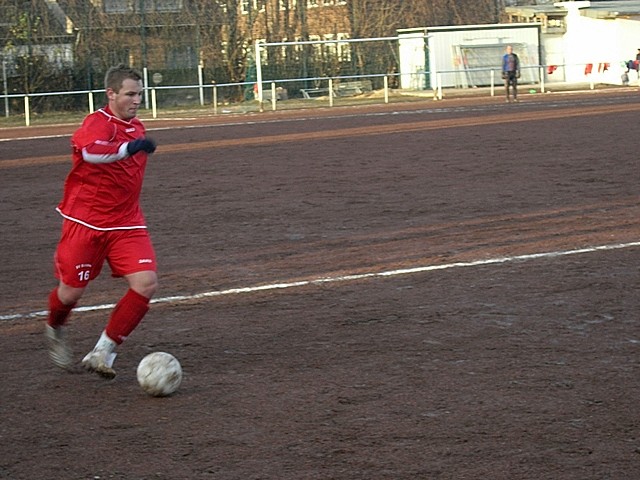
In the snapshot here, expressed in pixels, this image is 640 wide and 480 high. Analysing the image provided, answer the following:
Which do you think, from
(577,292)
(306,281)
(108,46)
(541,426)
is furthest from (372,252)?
(108,46)

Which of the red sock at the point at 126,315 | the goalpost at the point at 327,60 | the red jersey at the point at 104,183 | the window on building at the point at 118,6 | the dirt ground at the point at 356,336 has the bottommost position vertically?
the dirt ground at the point at 356,336

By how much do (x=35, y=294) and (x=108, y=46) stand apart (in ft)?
109

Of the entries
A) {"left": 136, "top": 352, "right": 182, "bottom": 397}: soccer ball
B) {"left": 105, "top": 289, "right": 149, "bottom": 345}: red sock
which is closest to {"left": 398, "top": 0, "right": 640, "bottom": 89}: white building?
{"left": 105, "top": 289, "right": 149, "bottom": 345}: red sock

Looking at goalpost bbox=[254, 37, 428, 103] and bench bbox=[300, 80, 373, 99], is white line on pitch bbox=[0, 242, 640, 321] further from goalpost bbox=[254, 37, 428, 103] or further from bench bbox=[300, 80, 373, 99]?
bench bbox=[300, 80, 373, 99]

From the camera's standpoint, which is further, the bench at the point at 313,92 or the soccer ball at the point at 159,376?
the bench at the point at 313,92

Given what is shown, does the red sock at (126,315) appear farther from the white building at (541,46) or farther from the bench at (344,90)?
the white building at (541,46)

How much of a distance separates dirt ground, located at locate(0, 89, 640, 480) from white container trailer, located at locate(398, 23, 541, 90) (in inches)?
1163

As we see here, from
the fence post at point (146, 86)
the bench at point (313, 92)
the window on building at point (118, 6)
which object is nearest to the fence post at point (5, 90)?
the fence post at point (146, 86)

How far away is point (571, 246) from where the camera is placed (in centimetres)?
936

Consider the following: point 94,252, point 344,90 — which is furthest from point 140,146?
point 344,90

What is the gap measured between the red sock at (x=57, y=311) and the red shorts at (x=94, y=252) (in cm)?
14

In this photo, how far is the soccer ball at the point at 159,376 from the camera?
5406 mm

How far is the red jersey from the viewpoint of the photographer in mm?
5672

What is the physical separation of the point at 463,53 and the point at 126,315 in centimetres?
4185
